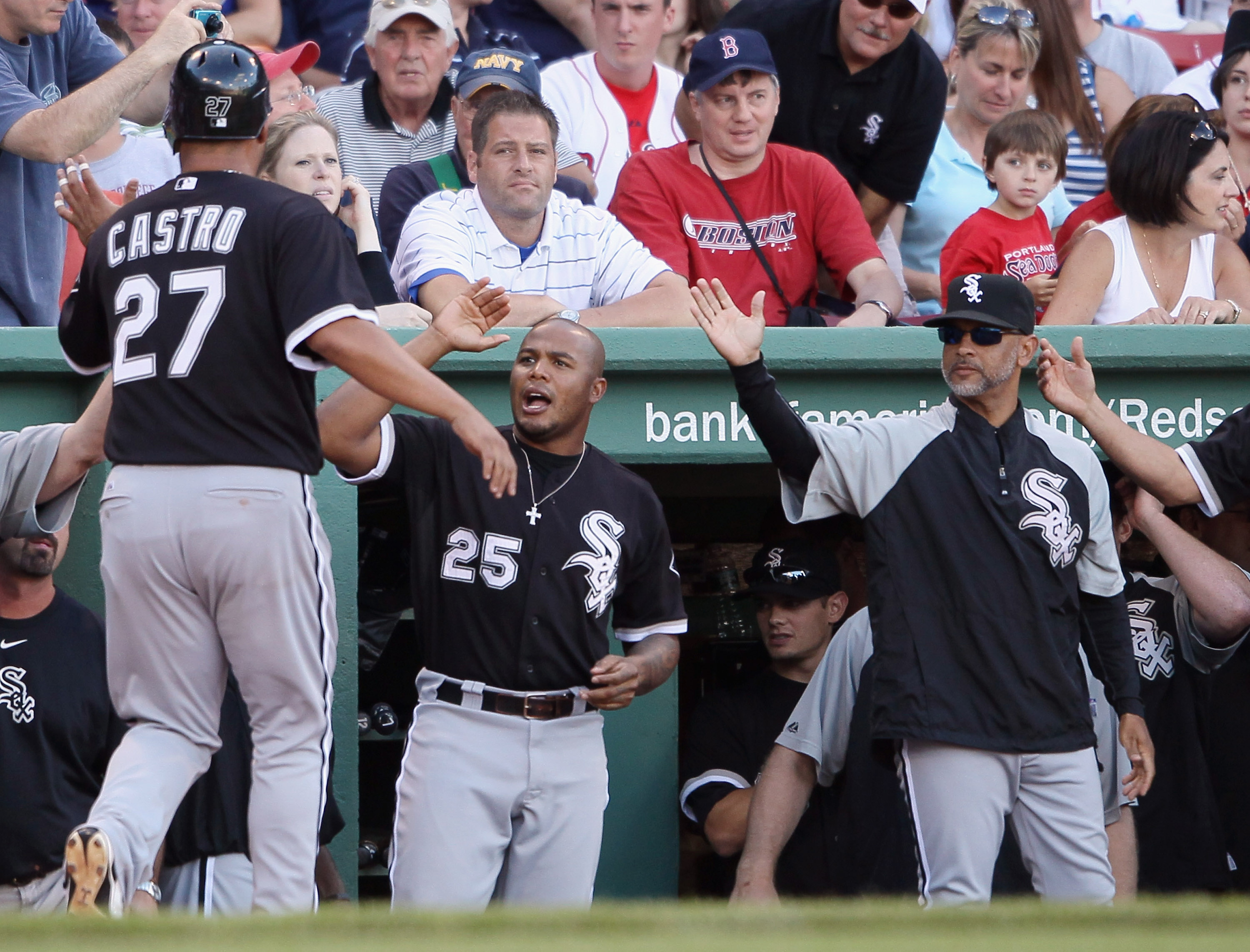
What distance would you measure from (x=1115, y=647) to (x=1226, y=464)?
672 millimetres

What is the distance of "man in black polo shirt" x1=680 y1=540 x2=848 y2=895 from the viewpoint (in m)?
5.22

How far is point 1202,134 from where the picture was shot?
5508mm

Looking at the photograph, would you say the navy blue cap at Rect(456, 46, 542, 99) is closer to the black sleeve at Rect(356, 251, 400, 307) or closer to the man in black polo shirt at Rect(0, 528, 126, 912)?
the black sleeve at Rect(356, 251, 400, 307)

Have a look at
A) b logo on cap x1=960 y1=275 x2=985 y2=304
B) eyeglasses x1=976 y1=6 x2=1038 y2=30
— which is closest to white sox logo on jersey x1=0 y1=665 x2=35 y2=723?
b logo on cap x1=960 y1=275 x2=985 y2=304

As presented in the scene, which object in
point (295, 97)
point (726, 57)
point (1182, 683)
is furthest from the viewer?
point (295, 97)

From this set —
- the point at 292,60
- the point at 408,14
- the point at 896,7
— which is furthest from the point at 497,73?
the point at 896,7

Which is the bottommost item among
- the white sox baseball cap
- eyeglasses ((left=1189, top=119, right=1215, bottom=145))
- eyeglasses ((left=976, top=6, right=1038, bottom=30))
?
eyeglasses ((left=1189, top=119, right=1215, bottom=145))

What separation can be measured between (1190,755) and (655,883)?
174 cm

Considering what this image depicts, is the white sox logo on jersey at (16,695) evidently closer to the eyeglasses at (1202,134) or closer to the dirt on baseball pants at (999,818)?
the dirt on baseball pants at (999,818)

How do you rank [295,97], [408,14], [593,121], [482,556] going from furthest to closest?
[593,121], [408,14], [295,97], [482,556]

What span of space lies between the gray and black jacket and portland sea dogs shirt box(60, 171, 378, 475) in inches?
50.6

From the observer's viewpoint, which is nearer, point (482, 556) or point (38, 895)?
point (482, 556)

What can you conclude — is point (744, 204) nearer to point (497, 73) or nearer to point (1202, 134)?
point (497, 73)

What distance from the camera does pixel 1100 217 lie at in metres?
5.98
